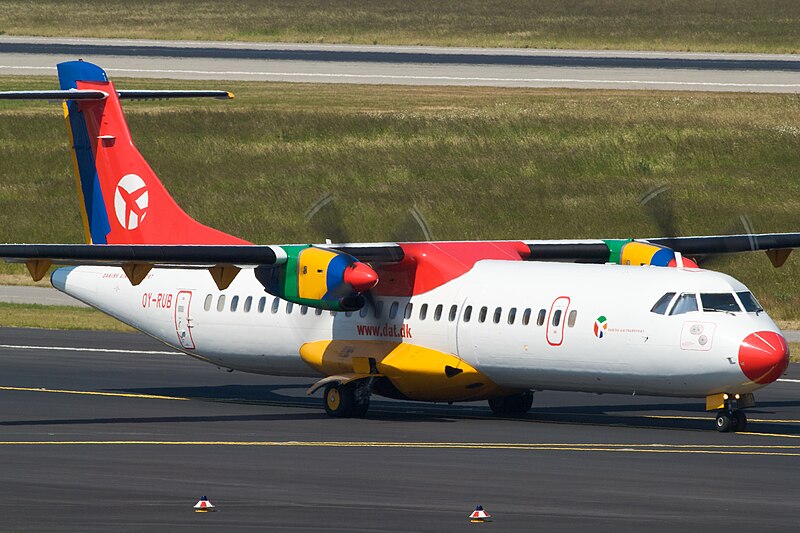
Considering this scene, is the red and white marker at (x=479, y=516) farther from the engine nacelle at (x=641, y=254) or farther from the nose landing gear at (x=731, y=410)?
the engine nacelle at (x=641, y=254)

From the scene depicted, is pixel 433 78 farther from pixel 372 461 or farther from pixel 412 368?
pixel 372 461

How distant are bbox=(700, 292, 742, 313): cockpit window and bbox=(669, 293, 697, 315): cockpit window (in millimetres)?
137

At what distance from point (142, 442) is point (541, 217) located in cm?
3424

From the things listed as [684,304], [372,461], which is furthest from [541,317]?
[372,461]

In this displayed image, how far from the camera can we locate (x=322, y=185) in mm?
59906

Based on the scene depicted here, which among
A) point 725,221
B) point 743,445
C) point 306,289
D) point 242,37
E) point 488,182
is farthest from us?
A: point 242,37

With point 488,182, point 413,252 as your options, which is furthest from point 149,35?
point 413,252

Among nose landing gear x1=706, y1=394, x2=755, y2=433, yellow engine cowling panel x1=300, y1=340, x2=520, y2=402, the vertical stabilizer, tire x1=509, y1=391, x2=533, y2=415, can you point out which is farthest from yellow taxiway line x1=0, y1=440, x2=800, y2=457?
the vertical stabilizer

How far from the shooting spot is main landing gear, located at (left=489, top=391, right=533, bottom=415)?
27016 mm

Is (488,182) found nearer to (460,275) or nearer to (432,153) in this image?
(432,153)

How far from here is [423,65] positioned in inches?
2916

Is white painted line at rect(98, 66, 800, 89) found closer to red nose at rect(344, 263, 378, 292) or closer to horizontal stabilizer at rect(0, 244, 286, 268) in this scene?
red nose at rect(344, 263, 378, 292)

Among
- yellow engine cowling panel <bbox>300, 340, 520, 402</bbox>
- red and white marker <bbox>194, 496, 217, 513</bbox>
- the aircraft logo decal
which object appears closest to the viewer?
red and white marker <bbox>194, 496, 217, 513</bbox>

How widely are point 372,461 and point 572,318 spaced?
193 inches
